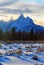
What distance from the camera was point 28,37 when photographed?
67.1 meters

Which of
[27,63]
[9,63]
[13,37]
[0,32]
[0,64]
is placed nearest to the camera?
[0,64]

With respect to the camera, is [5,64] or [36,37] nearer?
[5,64]

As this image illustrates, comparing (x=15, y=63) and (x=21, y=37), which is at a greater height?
(x=15, y=63)

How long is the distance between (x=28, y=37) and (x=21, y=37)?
2.18 metres

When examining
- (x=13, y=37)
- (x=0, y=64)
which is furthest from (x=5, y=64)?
(x=13, y=37)

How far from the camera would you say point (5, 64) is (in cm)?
873

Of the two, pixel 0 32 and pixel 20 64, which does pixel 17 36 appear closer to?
pixel 0 32

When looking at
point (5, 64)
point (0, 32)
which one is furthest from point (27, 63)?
point (0, 32)

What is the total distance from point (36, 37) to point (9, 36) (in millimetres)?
8119

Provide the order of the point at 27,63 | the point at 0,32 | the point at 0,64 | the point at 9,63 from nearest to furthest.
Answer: the point at 0,64 → the point at 9,63 → the point at 27,63 → the point at 0,32

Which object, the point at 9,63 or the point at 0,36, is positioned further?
the point at 0,36

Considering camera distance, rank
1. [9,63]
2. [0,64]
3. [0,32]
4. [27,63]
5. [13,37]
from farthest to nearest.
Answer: [0,32] < [13,37] < [27,63] < [9,63] < [0,64]

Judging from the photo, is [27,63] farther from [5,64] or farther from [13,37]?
[13,37]

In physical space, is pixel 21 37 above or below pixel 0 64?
below
